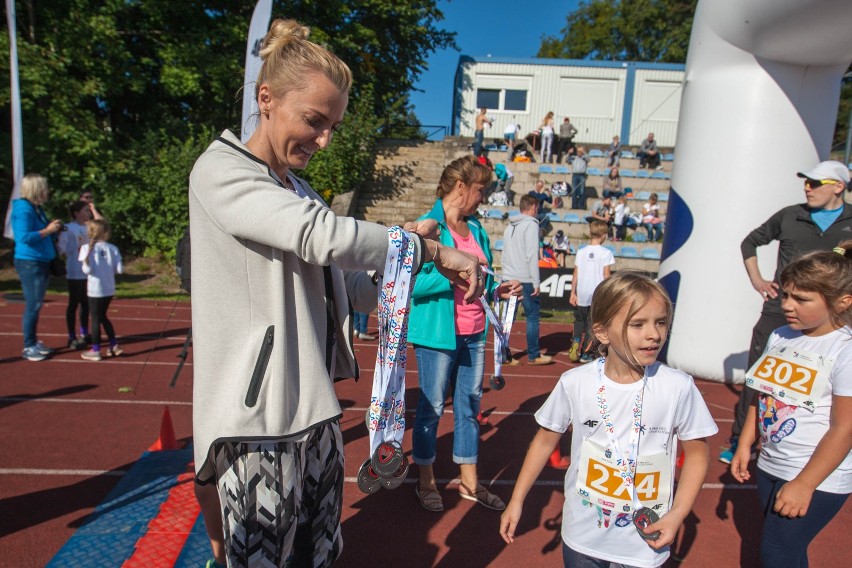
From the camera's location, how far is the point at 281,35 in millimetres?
1525

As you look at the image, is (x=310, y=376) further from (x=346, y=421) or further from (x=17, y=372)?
(x=17, y=372)

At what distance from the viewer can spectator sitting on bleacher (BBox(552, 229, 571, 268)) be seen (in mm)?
14305

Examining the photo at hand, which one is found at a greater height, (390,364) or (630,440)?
(390,364)

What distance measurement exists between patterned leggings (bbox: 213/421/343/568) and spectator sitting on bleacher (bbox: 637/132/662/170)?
20.8 meters

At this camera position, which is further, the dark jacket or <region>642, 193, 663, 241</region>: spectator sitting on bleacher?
<region>642, 193, 663, 241</region>: spectator sitting on bleacher

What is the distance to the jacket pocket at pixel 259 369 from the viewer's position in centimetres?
140

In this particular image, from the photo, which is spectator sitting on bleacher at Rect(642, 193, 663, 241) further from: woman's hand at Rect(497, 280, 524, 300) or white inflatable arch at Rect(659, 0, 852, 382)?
woman's hand at Rect(497, 280, 524, 300)

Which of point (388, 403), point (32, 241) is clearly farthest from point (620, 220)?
point (388, 403)

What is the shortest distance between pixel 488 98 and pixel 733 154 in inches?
806

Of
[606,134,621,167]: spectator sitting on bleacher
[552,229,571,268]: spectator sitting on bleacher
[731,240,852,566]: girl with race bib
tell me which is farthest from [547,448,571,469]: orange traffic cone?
[606,134,621,167]: spectator sitting on bleacher

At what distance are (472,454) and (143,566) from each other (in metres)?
1.88

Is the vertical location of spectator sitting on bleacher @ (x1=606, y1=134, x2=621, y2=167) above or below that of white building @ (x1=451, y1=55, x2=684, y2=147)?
below

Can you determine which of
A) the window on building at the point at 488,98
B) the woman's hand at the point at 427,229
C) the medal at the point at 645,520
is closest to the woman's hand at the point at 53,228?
the woman's hand at the point at 427,229

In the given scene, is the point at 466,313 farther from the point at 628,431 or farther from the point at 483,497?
the point at 628,431
